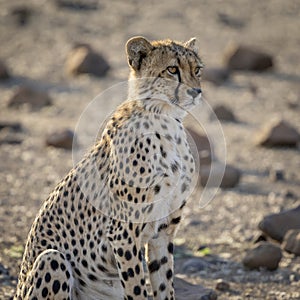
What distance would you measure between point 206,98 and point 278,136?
8.87ft

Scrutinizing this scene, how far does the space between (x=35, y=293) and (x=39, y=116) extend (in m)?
10.3

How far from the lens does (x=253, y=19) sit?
24.3 m

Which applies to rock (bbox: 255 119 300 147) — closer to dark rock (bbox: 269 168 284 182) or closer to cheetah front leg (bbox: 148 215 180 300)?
dark rock (bbox: 269 168 284 182)

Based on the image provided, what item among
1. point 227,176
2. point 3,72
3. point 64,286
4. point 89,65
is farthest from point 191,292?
point 3,72

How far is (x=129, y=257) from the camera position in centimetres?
702

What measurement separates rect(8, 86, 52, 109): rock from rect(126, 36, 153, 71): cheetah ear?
34.0ft

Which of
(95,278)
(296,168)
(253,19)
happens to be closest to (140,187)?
(95,278)

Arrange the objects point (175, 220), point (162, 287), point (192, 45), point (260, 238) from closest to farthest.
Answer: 1. point (175, 220)
2. point (162, 287)
3. point (192, 45)
4. point (260, 238)

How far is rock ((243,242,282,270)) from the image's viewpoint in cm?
976

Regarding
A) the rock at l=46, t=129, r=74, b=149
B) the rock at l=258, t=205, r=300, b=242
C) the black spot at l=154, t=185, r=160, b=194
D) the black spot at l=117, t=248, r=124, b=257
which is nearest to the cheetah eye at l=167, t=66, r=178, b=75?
the black spot at l=154, t=185, r=160, b=194

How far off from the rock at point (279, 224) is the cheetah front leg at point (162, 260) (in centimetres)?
337

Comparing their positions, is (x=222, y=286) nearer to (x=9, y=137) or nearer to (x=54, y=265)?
(x=54, y=265)

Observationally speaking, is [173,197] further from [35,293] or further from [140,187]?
[35,293]

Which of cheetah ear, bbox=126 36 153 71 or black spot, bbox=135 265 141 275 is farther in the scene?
cheetah ear, bbox=126 36 153 71
